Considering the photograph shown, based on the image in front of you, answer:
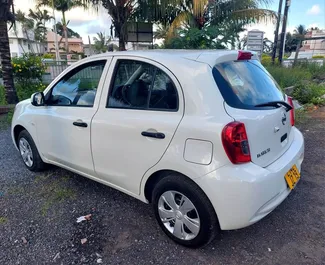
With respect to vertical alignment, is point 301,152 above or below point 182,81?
below

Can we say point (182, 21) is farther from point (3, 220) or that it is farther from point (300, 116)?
point (3, 220)

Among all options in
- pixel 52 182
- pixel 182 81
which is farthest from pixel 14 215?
pixel 182 81

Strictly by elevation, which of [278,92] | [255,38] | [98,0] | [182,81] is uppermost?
[98,0]

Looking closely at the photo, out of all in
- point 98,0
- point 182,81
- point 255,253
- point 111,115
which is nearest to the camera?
point 182,81

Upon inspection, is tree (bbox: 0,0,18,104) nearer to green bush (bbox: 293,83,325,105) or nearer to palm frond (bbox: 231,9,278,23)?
green bush (bbox: 293,83,325,105)

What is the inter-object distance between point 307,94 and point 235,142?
710 cm

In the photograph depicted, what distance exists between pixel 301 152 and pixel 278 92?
64 centimetres

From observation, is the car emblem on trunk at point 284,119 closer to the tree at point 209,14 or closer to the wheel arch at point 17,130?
Result: the wheel arch at point 17,130

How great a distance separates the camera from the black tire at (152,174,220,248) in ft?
6.62

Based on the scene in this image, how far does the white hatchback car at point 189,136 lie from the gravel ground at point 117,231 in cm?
24

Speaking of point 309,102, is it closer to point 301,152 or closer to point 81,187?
point 301,152

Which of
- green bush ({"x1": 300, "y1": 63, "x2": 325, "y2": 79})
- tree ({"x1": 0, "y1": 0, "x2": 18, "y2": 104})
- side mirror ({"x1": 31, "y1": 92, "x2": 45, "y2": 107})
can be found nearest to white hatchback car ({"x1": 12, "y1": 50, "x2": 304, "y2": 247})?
side mirror ({"x1": 31, "y1": 92, "x2": 45, "y2": 107})

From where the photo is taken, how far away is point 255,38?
7957 mm

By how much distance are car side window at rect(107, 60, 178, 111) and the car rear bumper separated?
65cm
